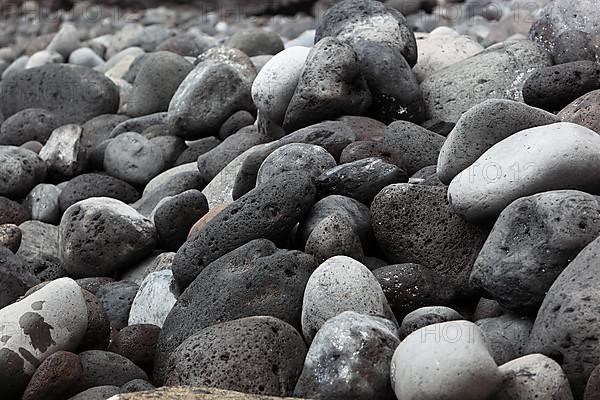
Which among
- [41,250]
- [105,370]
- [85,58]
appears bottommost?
[85,58]

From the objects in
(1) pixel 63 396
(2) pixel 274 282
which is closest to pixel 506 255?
(2) pixel 274 282

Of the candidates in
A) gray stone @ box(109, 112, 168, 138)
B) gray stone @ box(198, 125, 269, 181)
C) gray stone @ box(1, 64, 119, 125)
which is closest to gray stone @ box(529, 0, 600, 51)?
gray stone @ box(198, 125, 269, 181)

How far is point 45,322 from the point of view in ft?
13.7

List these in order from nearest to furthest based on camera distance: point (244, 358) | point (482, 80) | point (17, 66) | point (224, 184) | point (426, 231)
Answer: point (244, 358)
point (426, 231)
point (224, 184)
point (482, 80)
point (17, 66)

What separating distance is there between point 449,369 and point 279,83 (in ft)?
10.7

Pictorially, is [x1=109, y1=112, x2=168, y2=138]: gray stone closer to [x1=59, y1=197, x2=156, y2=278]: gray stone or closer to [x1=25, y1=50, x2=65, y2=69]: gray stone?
[x1=59, y1=197, x2=156, y2=278]: gray stone

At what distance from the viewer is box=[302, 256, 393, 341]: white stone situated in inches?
157

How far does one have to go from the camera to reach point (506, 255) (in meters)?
3.96

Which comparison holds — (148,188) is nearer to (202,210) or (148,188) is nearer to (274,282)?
(202,210)

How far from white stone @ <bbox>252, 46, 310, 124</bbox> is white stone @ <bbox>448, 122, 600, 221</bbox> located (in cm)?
204

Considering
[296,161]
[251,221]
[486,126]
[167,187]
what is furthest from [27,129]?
[486,126]

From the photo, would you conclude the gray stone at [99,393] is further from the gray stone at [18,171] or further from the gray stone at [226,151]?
the gray stone at [18,171]

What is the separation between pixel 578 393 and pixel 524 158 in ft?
3.60

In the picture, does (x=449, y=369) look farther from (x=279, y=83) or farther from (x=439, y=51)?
(x=439, y=51)
